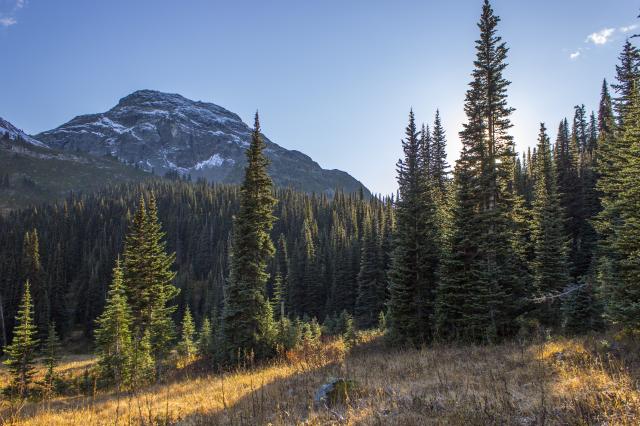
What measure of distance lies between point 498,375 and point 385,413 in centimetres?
357

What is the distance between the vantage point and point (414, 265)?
19.2 metres

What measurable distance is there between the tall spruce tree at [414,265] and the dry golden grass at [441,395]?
21.6 feet

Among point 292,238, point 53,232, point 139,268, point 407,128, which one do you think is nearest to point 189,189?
point 53,232

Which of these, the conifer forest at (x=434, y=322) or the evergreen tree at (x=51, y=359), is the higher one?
the conifer forest at (x=434, y=322)

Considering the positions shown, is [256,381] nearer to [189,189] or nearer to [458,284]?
[458,284]

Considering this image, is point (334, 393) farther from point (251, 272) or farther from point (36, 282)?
point (36, 282)

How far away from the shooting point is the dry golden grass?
5223 millimetres

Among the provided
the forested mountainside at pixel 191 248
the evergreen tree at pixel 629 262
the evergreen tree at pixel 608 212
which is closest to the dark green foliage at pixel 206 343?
the forested mountainside at pixel 191 248

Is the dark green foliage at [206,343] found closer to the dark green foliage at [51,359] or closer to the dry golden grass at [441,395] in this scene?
the dark green foliage at [51,359]

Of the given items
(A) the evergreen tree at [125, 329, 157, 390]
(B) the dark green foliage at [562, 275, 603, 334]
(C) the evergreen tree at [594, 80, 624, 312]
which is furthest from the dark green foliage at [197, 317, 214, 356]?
(C) the evergreen tree at [594, 80, 624, 312]

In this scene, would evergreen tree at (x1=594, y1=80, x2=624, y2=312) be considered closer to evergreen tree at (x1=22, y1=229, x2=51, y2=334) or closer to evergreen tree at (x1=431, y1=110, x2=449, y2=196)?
evergreen tree at (x1=431, y1=110, x2=449, y2=196)

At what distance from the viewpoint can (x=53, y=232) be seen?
414 ft

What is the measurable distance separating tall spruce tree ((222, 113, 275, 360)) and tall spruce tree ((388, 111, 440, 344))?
293 inches

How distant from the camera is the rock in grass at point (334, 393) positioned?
7.02 m
